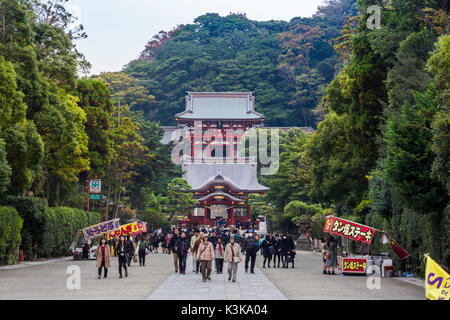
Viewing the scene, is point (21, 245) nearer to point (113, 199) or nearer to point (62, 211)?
point (62, 211)

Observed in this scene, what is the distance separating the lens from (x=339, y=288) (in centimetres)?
1492

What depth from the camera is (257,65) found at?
96.0 meters

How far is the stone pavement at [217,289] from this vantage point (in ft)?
40.8

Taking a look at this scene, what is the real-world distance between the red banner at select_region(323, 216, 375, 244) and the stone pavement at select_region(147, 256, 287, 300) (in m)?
2.89

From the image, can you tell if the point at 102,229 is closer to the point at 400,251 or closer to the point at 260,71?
the point at 400,251

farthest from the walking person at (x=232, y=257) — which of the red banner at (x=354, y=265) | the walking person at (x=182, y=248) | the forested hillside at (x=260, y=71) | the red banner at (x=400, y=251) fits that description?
the forested hillside at (x=260, y=71)

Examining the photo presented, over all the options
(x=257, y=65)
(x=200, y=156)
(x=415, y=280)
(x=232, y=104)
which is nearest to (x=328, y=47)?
(x=257, y=65)

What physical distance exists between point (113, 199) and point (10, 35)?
75.1ft

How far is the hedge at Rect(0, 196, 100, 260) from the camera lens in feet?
85.1

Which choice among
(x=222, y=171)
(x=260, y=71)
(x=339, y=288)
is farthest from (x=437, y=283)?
(x=260, y=71)

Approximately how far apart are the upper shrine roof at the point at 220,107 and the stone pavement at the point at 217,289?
54126 millimetres

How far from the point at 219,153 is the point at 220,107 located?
6363mm

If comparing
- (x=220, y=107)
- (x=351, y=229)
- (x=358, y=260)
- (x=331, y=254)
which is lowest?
(x=358, y=260)

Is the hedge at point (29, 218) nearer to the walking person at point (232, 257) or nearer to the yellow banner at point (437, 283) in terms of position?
the walking person at point (232, 257)
